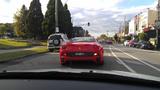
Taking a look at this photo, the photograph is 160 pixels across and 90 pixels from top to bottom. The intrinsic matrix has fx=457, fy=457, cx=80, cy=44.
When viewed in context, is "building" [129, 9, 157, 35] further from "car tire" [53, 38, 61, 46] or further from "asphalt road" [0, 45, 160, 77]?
"asphalt road" [0, 45, 160, 77]

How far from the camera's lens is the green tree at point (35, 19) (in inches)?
3659

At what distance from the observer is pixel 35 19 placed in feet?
307

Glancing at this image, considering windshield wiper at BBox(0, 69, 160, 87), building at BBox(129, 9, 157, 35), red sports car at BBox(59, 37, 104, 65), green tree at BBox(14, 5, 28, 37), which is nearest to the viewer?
windshield wiper at BBox(0, 69, 160, 87)

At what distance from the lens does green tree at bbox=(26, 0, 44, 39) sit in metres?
92.9

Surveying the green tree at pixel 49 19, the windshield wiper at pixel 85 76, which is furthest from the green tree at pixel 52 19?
the windshield wiper at pixel 85 76

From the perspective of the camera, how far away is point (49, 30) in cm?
8938

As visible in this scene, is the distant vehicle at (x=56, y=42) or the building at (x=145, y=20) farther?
the building at (x=145, y=20)

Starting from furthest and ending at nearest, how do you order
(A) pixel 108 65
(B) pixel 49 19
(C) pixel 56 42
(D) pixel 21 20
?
(D) pixel 21 20 < (B) pixel 49 19 < (C) pixel 56 42 < (A) pixel 108 65

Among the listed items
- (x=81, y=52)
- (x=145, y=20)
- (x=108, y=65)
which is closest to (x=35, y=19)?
(x=145, y=20)

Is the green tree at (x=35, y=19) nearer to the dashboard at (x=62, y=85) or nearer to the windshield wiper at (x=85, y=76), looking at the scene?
the windshield wiper at (x=85, y=76)

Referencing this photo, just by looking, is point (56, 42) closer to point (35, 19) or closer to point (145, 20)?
point (35, 19)

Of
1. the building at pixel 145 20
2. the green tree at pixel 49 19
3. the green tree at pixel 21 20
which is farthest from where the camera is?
the building at pixel 145 20

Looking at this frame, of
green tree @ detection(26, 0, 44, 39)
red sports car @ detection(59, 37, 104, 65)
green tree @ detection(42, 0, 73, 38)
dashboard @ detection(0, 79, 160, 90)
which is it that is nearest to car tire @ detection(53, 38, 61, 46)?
red sports car @ detection(59, 37, 104, 65)

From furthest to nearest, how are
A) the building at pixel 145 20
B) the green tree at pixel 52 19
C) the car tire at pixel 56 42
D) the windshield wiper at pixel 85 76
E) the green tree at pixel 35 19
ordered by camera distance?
the building at pixel 145 20 → the green tree at pixel 35 19 → the green tree at pixel 52 19 → the car tire at pixel 56 42 → the windshield wiper at pixel 85 76
